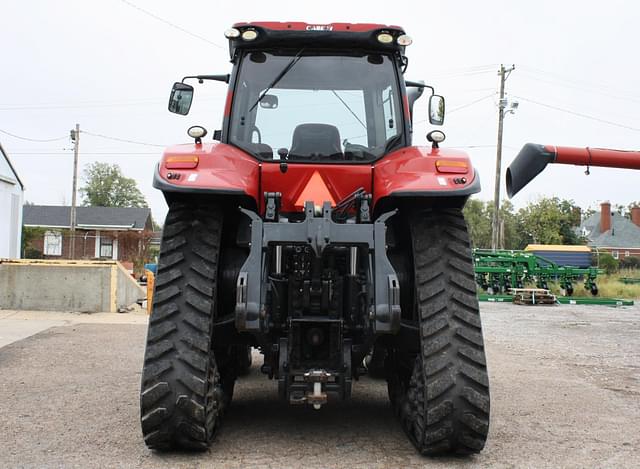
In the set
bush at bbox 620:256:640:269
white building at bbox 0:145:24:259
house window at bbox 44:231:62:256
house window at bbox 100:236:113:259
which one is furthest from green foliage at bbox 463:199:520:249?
white building at bbox 0:145:24:259

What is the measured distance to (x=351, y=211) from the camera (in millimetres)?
4848

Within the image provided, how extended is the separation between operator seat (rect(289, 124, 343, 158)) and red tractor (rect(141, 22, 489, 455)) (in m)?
0.01

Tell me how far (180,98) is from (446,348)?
3.01 meters

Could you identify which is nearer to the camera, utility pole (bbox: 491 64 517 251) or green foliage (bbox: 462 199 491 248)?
utility pole (bbox: 491 64 517 251)

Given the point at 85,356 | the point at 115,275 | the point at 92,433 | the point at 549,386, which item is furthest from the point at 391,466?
the point at 115,275

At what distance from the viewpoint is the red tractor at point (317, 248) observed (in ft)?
13.6

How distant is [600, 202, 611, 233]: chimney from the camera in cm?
6731

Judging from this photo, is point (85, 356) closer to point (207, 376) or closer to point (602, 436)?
point (207, 376)

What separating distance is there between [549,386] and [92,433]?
461 centimetres

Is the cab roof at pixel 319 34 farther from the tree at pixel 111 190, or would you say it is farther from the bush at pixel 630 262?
the tree at pixel 111 190

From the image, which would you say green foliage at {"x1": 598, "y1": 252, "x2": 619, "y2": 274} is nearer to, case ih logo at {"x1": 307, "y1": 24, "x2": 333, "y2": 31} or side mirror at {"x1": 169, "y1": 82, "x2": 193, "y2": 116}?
A: side mirror at {"x1": 169, "y1": 82, "x2": 193, "y2": 116}

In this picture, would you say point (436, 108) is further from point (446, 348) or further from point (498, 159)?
point (498, 159)

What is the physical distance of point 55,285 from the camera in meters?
14.0

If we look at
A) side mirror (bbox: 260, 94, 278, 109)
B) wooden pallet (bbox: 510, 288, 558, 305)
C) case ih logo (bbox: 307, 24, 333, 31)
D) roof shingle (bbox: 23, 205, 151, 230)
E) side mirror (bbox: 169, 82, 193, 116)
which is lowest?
wooden pallet (bbox: 510, 288, 558, 305)
